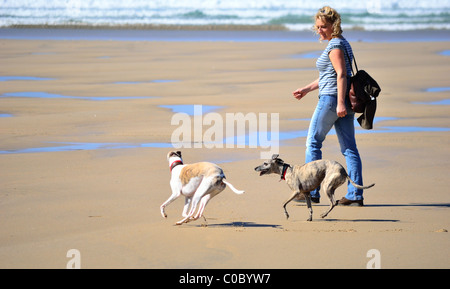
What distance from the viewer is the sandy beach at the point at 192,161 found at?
19.1ft

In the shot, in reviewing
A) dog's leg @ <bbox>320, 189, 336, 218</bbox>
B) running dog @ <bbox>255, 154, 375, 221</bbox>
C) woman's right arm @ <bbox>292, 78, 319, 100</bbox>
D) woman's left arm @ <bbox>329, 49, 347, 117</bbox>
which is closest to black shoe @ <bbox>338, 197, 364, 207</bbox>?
running dog @ <bbox>255, 154, 375, 221</bbox>

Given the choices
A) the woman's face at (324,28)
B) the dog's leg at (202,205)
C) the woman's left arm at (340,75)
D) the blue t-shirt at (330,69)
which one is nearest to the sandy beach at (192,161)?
the dog's leg at (202,205)

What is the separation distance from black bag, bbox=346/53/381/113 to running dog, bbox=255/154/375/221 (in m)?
0.67

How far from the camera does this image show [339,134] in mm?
7480

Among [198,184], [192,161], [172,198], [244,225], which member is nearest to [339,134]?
[244,225]

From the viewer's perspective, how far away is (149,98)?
14.9 m

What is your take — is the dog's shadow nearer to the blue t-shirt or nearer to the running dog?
the running dog

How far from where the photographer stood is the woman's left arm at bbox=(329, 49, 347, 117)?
277 inches

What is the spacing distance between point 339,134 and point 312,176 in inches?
29.9

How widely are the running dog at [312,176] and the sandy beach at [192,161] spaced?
0.24m

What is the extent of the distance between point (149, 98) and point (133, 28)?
26.2 meters

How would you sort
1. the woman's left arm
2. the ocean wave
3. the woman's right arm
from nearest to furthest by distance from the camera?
the woman's left arm < the woman's right arm < the ocean wave

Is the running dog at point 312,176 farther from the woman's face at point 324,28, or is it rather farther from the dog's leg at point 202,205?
the woman's face at point 324,28
